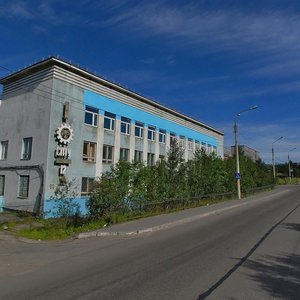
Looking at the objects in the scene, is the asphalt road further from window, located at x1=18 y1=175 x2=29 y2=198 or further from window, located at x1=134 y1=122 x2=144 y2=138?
window, located at x1=134 y1=122 x2=144 y2=138

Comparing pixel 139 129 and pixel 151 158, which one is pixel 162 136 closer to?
pixel 151 158

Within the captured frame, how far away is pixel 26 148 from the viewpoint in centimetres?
2986

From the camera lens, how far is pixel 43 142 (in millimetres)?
28000

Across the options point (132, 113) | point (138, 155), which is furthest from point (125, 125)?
point (138, 155)

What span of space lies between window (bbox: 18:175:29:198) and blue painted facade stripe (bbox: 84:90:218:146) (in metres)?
7.41

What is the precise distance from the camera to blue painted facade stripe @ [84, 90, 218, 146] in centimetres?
3203

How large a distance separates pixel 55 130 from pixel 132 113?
10.9 meters

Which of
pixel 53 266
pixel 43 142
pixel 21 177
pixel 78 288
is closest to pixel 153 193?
pixel 43 142

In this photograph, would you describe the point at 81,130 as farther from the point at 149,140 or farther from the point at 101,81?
the point at 149,140

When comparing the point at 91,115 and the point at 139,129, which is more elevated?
the point at 139,129

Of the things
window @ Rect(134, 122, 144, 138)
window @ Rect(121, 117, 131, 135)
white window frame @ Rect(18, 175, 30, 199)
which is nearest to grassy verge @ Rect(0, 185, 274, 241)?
white window frame @ Rect(18, 175, 30, 199)

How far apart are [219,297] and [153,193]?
17.1m

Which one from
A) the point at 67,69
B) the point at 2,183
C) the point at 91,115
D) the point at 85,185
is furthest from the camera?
the point at 91,115

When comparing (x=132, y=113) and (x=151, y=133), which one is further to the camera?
(x=151, y=133)
